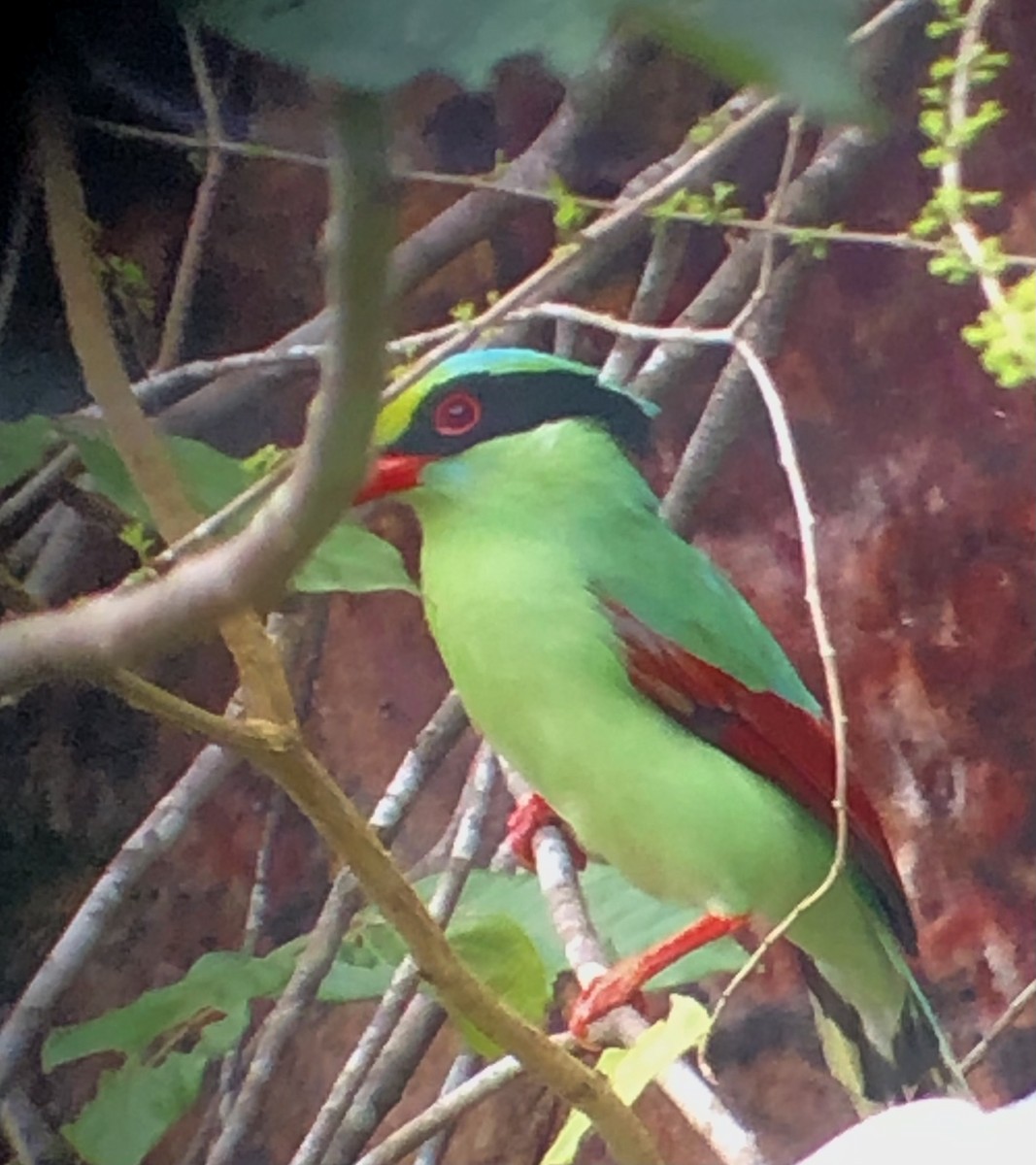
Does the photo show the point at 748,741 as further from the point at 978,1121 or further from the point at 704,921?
the point at 978,1121

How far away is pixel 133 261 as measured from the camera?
885 millimetres

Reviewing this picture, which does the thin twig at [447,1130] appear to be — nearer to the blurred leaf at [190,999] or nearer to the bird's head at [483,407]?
Answer: the blurred leaf at [190,999]

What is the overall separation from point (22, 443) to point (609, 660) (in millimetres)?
327

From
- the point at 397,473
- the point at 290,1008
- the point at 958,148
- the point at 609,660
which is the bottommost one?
the point at 290,1008

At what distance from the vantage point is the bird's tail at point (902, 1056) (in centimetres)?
82

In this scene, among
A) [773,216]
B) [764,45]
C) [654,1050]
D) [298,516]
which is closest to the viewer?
[764,45]

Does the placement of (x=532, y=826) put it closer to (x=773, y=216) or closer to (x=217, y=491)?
(x=217, y=491)

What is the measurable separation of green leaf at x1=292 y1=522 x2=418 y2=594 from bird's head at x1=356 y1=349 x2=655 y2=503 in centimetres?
9

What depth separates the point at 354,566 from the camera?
2.67 feet

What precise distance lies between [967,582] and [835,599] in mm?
→ 89

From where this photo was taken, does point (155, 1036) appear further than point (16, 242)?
Yes

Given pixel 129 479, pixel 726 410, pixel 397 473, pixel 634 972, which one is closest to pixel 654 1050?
pixel 634 972

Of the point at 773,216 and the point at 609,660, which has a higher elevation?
the point at 773,216

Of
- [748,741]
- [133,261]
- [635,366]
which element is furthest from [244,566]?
[635,366]
